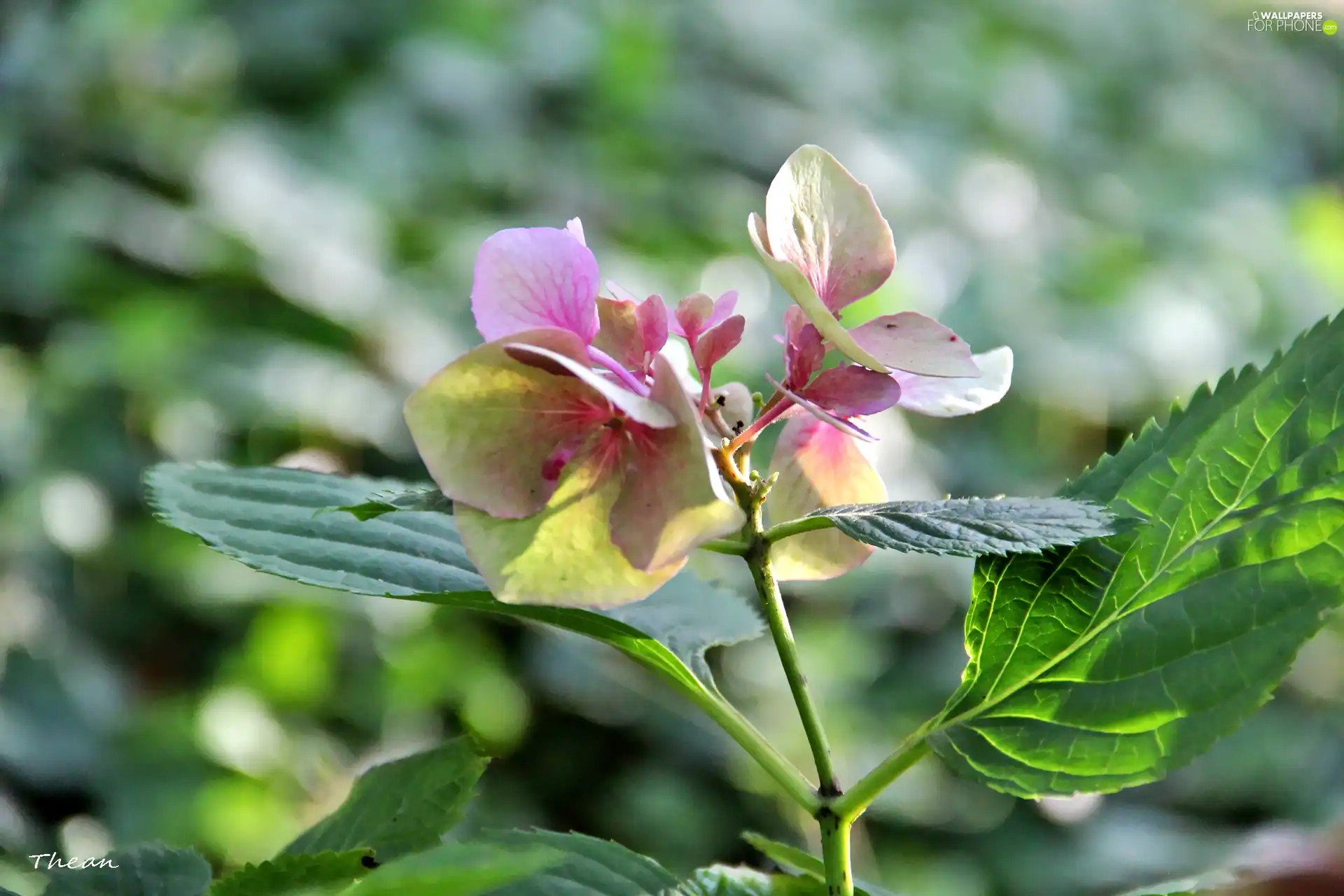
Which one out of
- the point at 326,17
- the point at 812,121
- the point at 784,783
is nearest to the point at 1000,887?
the point at 784,783

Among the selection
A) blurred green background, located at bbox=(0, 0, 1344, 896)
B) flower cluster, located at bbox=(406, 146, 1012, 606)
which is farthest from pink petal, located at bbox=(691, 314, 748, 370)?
blurred green background, located at bbox=(0, 0, 1344, 896)

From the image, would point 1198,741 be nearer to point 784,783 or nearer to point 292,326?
point 784,783

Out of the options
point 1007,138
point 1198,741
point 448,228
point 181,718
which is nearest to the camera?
point 1198,741

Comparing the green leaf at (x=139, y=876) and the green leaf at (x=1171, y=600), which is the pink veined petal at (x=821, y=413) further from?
the green leaf at (x=139, y=876)

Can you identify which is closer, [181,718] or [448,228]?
[181,718]

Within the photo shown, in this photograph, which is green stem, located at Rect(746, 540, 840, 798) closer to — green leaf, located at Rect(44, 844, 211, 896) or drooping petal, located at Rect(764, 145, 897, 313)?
drooping petal, located at Rect(764, 145, 897, 313)

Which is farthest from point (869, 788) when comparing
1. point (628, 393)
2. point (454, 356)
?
point (454, 356)
